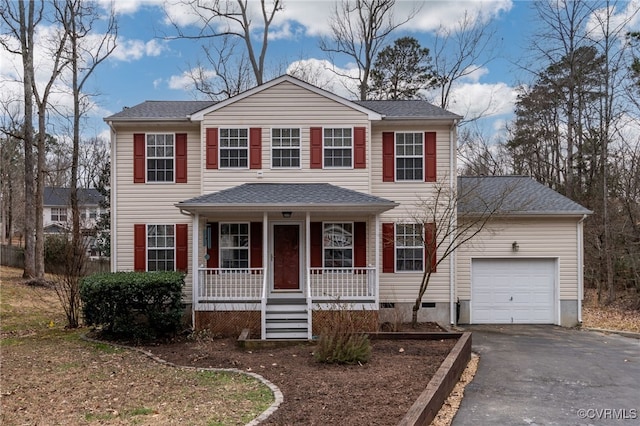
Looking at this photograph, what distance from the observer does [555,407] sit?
249 inches

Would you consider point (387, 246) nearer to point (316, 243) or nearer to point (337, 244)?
point (337, 244)

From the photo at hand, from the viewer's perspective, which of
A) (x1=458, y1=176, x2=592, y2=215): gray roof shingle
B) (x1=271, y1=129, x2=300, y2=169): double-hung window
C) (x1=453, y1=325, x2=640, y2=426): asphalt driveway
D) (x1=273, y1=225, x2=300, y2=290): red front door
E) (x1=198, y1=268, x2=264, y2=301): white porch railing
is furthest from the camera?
(x1=458, y1=176, x2=592, y2=215): gray roof shingle

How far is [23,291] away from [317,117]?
13.7 meters

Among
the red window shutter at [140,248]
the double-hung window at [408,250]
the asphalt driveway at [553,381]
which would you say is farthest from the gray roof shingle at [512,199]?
the red window shutter at [140,248]

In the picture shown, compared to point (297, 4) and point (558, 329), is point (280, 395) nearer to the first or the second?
point (558, 329)

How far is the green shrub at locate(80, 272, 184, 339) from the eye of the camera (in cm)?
1027

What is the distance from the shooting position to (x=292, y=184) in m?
12.9

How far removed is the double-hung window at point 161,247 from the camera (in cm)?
1305

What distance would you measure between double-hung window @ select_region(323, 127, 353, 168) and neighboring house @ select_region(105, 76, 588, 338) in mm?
28

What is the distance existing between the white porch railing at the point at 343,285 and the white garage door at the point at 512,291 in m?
3.96

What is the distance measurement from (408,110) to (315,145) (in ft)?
10.1

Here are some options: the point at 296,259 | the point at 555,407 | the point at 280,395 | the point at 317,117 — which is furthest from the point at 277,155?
the point at 555,407

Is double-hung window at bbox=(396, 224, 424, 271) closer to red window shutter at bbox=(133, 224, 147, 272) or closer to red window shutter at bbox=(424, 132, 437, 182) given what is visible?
red window shutter at bbox=(424, 132, 437, 182)

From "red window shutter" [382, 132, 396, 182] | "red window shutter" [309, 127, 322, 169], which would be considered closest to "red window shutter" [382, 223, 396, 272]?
"red window shutter" [382, 132, 396, 182]
